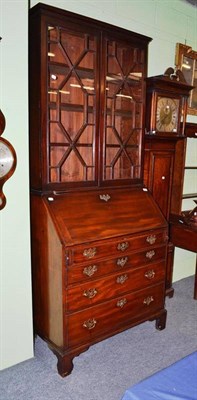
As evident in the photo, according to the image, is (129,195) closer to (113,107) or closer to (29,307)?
(113,107)

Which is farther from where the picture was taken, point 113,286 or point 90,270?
point 113,286

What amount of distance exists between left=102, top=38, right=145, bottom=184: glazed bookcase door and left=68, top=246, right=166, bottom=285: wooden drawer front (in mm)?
593

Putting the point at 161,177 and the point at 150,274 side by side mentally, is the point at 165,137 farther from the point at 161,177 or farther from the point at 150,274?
the point at 150,274

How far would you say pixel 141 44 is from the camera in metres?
2.39

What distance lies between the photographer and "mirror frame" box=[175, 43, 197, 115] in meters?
3.16

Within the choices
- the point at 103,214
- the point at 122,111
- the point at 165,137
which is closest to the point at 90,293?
the point at 103,214

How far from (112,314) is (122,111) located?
1.52 meters

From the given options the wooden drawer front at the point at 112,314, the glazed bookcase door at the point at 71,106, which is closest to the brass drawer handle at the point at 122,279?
the wooden drawer front at the point at 112,314

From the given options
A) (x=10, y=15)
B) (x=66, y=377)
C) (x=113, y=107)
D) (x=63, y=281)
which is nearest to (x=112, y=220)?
(x=63, y=281)

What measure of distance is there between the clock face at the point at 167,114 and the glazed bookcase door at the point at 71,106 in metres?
0.75

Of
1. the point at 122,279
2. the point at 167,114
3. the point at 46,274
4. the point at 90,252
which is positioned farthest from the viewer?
the point at 167,114

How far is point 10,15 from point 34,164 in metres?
0.88

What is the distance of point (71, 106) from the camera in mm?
2186

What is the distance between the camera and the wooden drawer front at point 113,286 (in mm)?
1964
